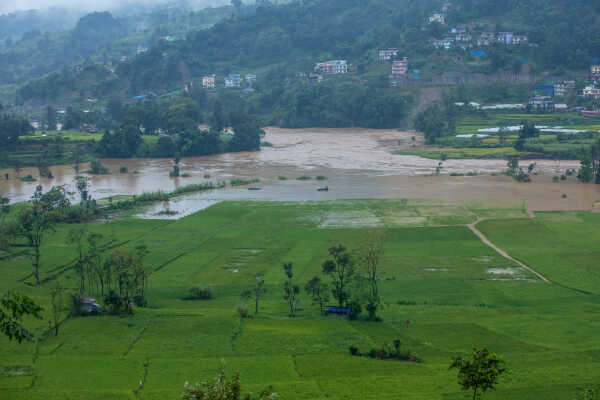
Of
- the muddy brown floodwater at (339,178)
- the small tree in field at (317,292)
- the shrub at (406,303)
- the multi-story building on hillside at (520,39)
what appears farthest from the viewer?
the multi-story building on hillside at (520,39)

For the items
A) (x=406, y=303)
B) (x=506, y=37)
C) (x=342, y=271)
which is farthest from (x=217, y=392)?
(x=506, y=37)

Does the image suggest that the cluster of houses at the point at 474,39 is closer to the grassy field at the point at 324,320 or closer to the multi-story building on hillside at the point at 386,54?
the multi-story building on hillside at the point at 386,54

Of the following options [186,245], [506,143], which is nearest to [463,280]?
[186,245]

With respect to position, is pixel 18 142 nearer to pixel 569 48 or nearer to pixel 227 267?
pixel 227 267

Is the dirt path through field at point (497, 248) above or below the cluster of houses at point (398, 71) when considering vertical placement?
below

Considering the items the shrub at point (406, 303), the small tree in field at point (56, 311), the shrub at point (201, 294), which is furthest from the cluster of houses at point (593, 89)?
the small tree in field at point (56, 311)

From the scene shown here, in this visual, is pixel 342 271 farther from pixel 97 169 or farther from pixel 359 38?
pixel 359 38
